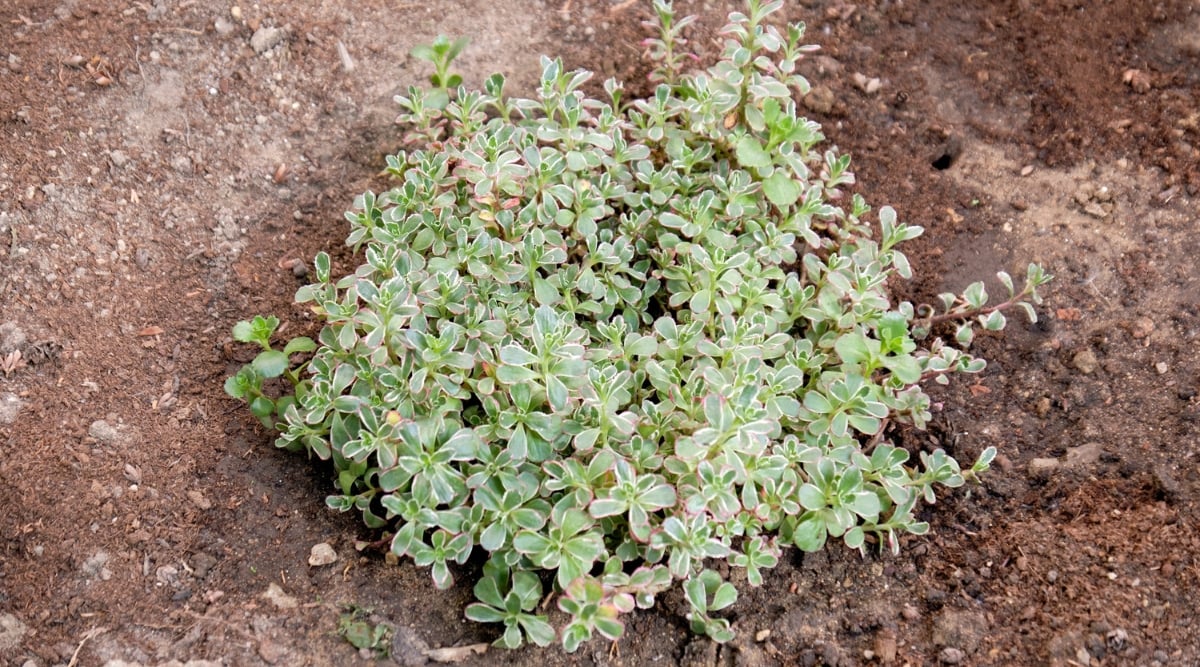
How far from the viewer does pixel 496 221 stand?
308 centimetres

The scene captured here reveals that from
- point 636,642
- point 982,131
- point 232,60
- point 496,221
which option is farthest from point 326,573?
point 982,131

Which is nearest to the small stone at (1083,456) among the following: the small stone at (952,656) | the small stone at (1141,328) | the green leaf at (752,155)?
the small stone at (1141,328)

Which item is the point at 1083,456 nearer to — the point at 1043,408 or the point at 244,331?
the point at 1043,408

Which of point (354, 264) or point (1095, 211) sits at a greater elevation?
point (1095, 211)

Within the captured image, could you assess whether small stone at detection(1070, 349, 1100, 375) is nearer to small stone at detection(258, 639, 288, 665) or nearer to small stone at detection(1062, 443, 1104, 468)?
small stone at detection(1062, 443, 1104, 468)

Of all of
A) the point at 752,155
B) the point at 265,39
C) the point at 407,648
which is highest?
the point at 752,155

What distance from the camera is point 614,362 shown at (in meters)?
2.86

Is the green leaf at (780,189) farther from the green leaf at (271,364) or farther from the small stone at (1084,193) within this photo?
the green leaf at (271,364)

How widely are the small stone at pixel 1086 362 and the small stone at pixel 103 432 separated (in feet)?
9.89

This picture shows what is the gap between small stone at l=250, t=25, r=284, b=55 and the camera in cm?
376

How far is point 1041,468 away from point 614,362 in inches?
53.9

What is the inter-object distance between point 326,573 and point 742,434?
121 cm

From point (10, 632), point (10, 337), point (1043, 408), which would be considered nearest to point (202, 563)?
point (10, 632)

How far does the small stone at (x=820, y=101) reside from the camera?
392 centimetres
